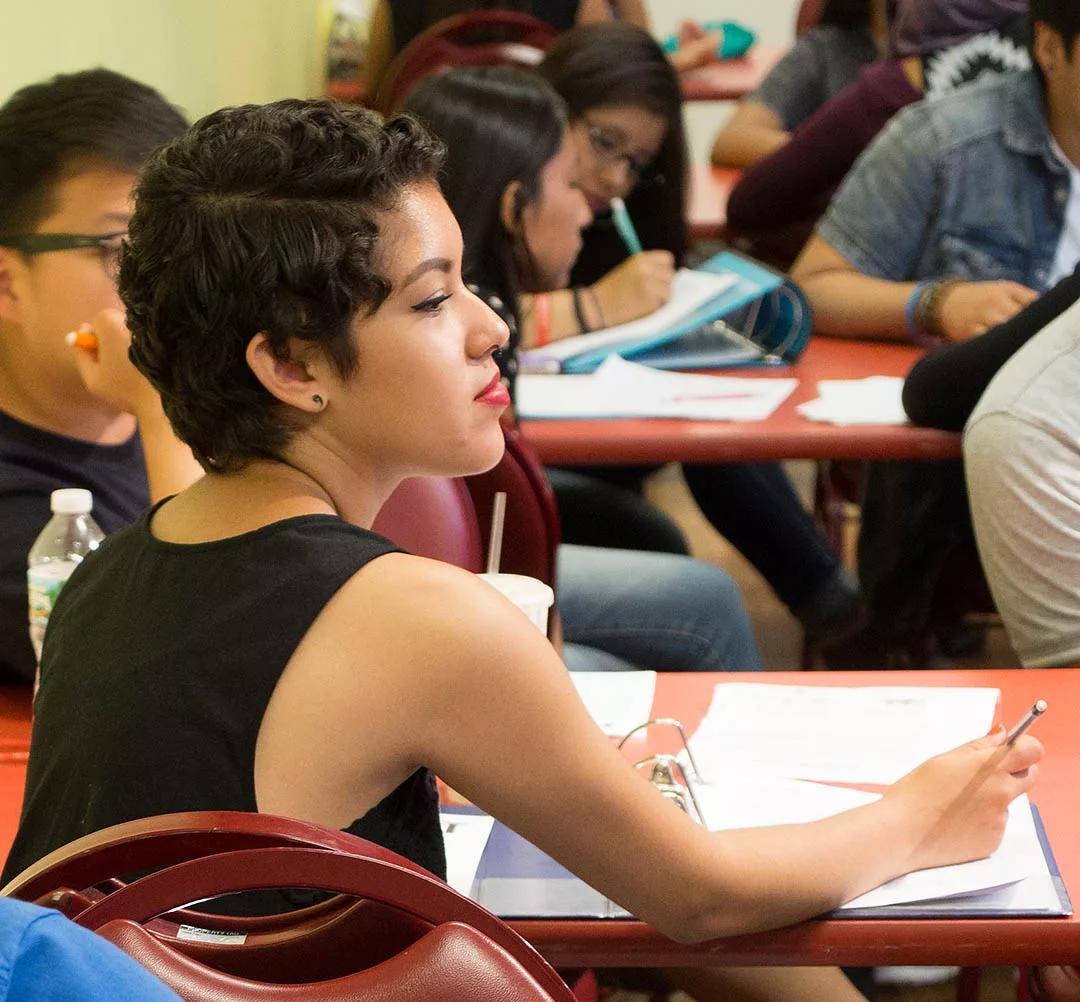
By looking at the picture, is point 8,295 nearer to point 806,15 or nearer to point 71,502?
point 71,502

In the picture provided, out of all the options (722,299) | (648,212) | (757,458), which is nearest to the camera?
(757,458)

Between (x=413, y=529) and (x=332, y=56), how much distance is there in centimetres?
434

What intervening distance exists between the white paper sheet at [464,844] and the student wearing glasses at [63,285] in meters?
0.48

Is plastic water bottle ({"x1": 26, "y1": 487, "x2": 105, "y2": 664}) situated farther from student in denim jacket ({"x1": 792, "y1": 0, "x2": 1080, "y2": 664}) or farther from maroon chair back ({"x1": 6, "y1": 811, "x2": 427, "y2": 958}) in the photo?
student in denim jacket ({"x1": 792, "y1": 0, "x2": 1080, "y2": 664})

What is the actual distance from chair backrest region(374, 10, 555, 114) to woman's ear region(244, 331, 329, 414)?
2511 millimetres

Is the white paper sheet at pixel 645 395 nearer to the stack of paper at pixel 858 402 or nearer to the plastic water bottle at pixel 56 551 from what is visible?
the stack of paper at pixel 858 402

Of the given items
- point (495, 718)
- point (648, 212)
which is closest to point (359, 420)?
point (495, 718)

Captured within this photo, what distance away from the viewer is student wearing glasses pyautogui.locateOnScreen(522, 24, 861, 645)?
2750mm

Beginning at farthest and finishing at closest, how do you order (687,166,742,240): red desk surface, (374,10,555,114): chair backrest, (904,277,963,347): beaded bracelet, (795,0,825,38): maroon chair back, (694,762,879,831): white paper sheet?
(795,0,825,38): maroon chair back
(374,10,555,114): chair backrest
(687,166,742,240): red desk surface
(904,277,963,347): beaded bracelet
(694,762,879,831): white paper sheet

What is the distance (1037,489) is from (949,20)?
1.63 meters

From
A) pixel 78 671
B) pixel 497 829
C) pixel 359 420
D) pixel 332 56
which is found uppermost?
pixel 359 420

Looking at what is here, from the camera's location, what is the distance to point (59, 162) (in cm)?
149

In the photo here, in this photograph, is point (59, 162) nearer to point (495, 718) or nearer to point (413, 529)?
point (413, 529)

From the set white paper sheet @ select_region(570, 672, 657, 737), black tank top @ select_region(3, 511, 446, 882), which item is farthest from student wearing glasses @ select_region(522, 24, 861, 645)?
black tank top @ select_region(3, 511, 446, 882)
